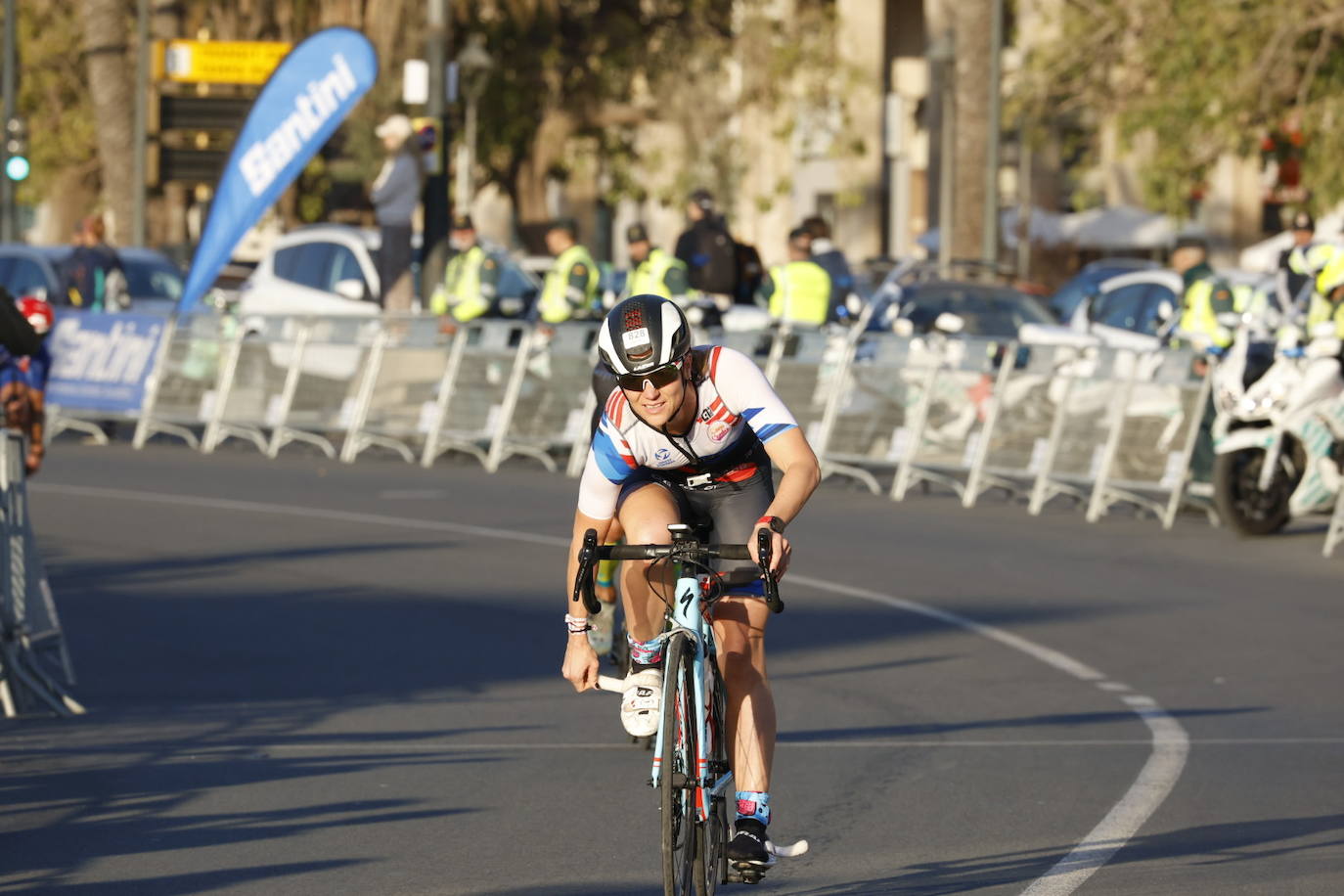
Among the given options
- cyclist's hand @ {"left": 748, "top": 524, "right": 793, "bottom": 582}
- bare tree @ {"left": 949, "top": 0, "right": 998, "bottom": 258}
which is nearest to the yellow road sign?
bare tree @ {"left": 949, "top": 0, "right": 998, "bottom": 258}

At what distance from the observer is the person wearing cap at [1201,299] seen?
18344 millimetres

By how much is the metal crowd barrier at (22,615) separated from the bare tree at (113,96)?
1157 inches

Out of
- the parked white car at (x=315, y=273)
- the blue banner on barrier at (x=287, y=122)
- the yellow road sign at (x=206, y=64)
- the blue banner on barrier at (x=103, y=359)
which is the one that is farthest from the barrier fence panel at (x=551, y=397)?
the yellow road sign at (x=206, y=64)

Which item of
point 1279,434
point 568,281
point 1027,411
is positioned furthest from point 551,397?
point 1279,434

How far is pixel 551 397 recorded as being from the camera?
71.6 ft

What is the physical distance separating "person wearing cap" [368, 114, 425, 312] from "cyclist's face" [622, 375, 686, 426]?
18.5 metres

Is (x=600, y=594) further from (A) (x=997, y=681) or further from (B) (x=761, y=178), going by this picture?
(B) (x=761, y=178)

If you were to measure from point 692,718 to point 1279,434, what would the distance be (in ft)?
34.9

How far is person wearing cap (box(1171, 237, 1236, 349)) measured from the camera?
18.3 meters

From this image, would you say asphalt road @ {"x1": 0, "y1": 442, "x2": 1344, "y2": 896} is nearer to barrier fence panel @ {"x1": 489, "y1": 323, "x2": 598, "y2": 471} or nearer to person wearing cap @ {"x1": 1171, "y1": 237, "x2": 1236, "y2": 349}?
person wearing cap @ {"x1": 1171, "y1": 237, "x2": 1236, "y2": 349}

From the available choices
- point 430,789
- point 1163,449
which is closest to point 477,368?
point 1163,449

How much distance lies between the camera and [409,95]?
26.5 metres

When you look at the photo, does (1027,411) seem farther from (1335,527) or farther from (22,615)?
(22,615)

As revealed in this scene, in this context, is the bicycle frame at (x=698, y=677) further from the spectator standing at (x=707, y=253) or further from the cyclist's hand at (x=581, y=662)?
the spectator standing at (x=707, y=253)
